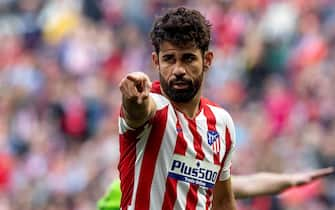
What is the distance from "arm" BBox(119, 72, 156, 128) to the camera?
19.3 ft

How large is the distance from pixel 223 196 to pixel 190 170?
2.21ft

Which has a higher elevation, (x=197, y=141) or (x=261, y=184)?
(x=197, y=141)

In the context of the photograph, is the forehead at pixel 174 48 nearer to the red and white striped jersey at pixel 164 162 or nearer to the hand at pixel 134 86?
the red and white striped jersey at pixel 164 162

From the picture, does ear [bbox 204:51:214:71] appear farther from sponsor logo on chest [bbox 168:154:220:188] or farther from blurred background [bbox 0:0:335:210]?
blurred background [bbox 0:0:335:210]

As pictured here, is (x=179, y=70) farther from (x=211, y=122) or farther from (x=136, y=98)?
(x=211, y=122)

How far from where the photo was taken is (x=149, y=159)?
6406 mm

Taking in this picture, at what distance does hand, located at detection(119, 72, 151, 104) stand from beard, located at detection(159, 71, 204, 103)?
37 centimetres

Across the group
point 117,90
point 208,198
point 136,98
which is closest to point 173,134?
point 208,198

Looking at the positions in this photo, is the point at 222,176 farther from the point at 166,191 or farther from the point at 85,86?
the point at 85,86

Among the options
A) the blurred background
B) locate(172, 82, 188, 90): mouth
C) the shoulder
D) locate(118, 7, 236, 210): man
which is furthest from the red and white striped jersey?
the blurred background

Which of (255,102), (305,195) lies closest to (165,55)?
(305,195)

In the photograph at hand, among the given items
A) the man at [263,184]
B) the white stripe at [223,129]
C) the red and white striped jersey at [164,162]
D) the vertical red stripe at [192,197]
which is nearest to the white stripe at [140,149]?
the red and white striped jersey at [164,162]

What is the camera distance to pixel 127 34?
54.9 ft

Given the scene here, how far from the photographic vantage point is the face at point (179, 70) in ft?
20.6
